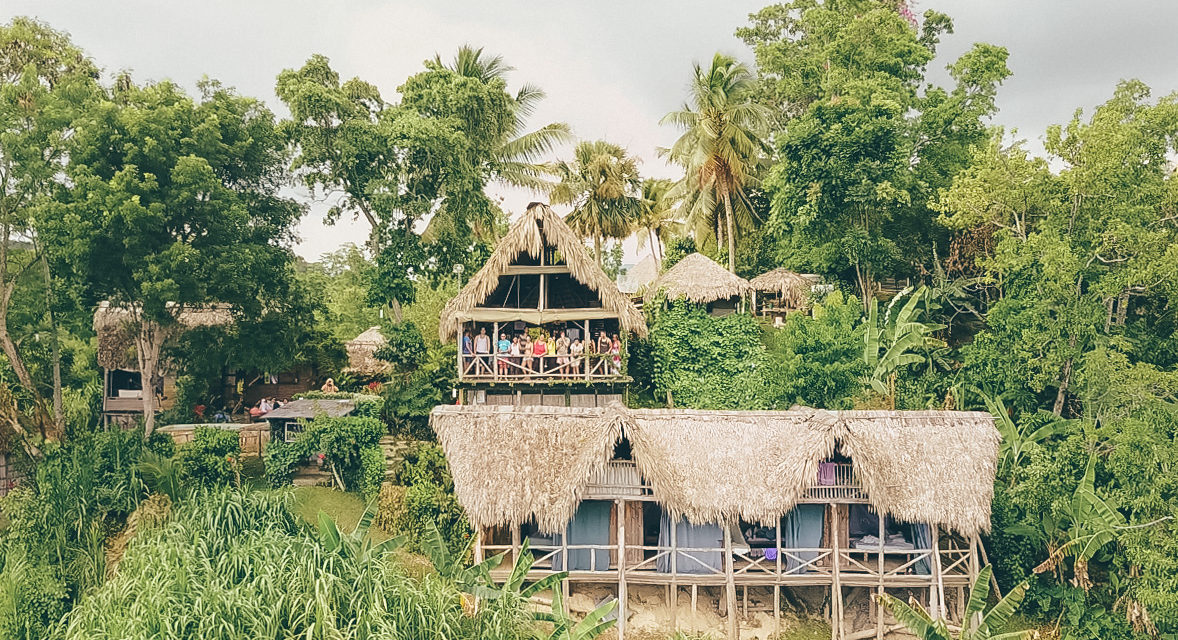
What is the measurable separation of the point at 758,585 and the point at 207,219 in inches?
518

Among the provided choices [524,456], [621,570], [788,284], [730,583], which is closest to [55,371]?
[524,456]

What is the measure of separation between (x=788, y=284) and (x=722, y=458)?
41.4 ft

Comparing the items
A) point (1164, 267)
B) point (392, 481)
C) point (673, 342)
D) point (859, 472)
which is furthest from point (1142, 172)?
point (392, 481)

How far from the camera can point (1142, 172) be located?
13.7 meters

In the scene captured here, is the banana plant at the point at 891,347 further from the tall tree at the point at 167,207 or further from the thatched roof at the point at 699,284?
the tall tree at the point at 167,207

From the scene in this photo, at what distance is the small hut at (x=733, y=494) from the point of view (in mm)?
11820

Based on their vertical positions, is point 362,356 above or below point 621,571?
above

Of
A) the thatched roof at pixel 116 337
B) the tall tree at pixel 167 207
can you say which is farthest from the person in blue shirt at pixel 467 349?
the thatched roof at pixel 116 337

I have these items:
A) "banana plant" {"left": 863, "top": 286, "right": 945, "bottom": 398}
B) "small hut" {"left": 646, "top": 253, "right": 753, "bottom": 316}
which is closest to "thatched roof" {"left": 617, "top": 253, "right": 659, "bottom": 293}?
"small hut" {"left": 646, "top": 253, "right": 753, "bottom": 316}

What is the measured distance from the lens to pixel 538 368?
1642 cm

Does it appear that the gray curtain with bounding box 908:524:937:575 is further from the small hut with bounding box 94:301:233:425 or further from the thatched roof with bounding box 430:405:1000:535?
the small hut with bounding box 94:301:233:425

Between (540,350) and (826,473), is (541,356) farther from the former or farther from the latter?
(826,473)

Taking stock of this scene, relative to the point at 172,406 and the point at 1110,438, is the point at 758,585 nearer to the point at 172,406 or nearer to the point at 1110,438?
the point at 1110,438

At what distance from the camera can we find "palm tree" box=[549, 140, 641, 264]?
86.1ft
